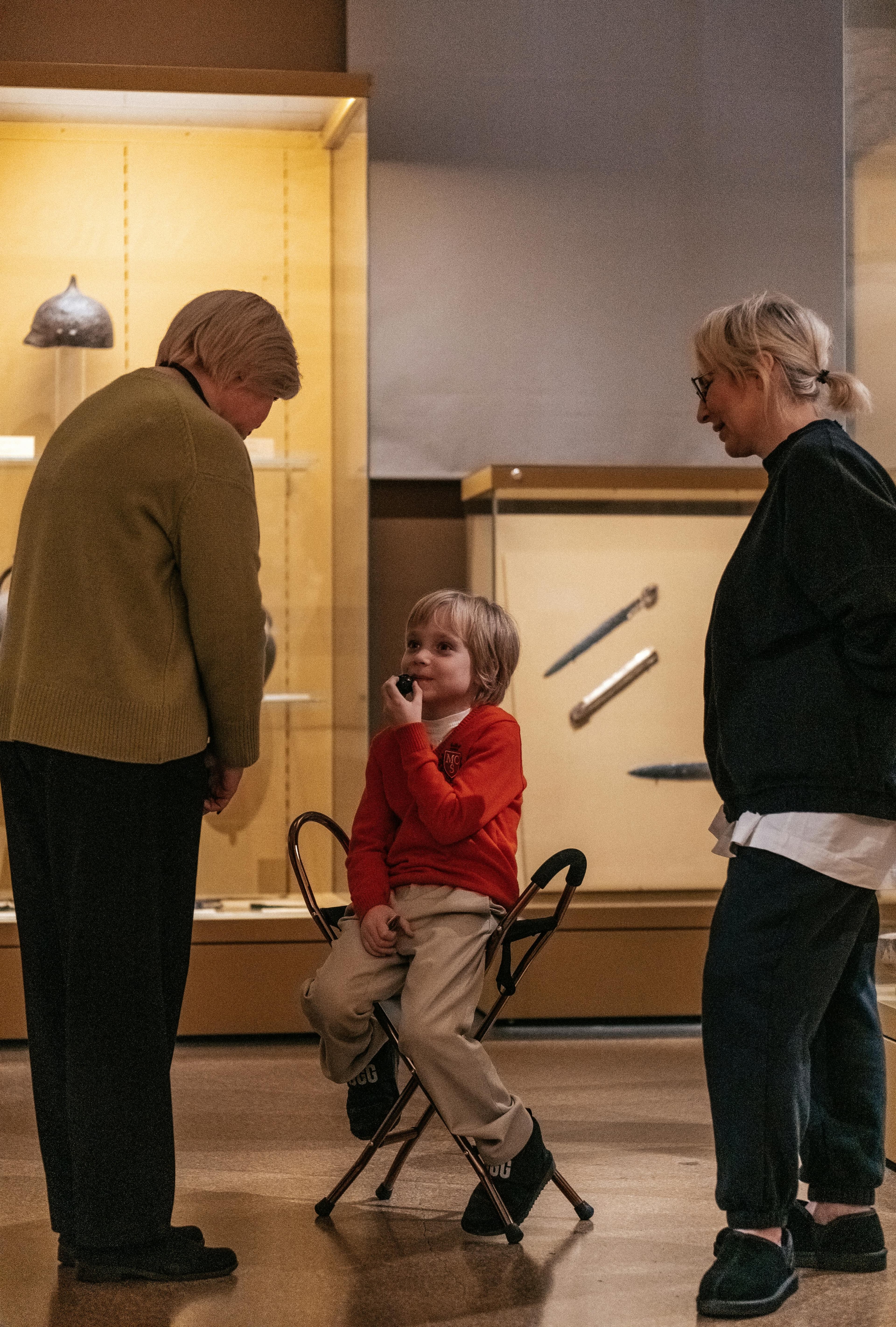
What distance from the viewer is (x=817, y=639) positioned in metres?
2.64

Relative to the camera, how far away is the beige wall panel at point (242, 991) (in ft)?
16.7

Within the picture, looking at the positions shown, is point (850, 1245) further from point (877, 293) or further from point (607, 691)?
point (607, 691)

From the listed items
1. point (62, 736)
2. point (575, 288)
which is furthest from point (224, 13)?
point (62, 736)

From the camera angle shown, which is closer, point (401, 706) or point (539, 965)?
point (401, 706)

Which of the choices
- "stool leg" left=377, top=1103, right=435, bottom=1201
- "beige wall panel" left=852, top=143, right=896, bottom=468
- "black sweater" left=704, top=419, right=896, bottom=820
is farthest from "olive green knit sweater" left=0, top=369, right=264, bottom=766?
"beige wall panel" left=852, top=143, right=896, bottom=468

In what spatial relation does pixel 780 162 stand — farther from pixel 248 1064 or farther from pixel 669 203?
pixel 248 1064

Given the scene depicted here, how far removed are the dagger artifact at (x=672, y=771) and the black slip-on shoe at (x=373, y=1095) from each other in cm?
240

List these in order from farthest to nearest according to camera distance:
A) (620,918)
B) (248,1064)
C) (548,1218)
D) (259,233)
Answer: (259,233) → (620,918) → (248,1064) → (548,1218)

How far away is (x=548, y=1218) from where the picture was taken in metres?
3.22

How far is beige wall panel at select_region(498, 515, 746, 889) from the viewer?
5469 millimetres

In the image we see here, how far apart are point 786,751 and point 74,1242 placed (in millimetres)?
1516

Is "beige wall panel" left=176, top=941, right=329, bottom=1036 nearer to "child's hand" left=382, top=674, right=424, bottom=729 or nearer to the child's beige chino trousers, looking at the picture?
the child's beige chino trousers

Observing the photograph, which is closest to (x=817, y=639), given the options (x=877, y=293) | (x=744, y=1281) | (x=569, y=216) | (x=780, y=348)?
(x=780, y=348)

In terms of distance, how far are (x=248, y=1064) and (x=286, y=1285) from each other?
6.53 ft
